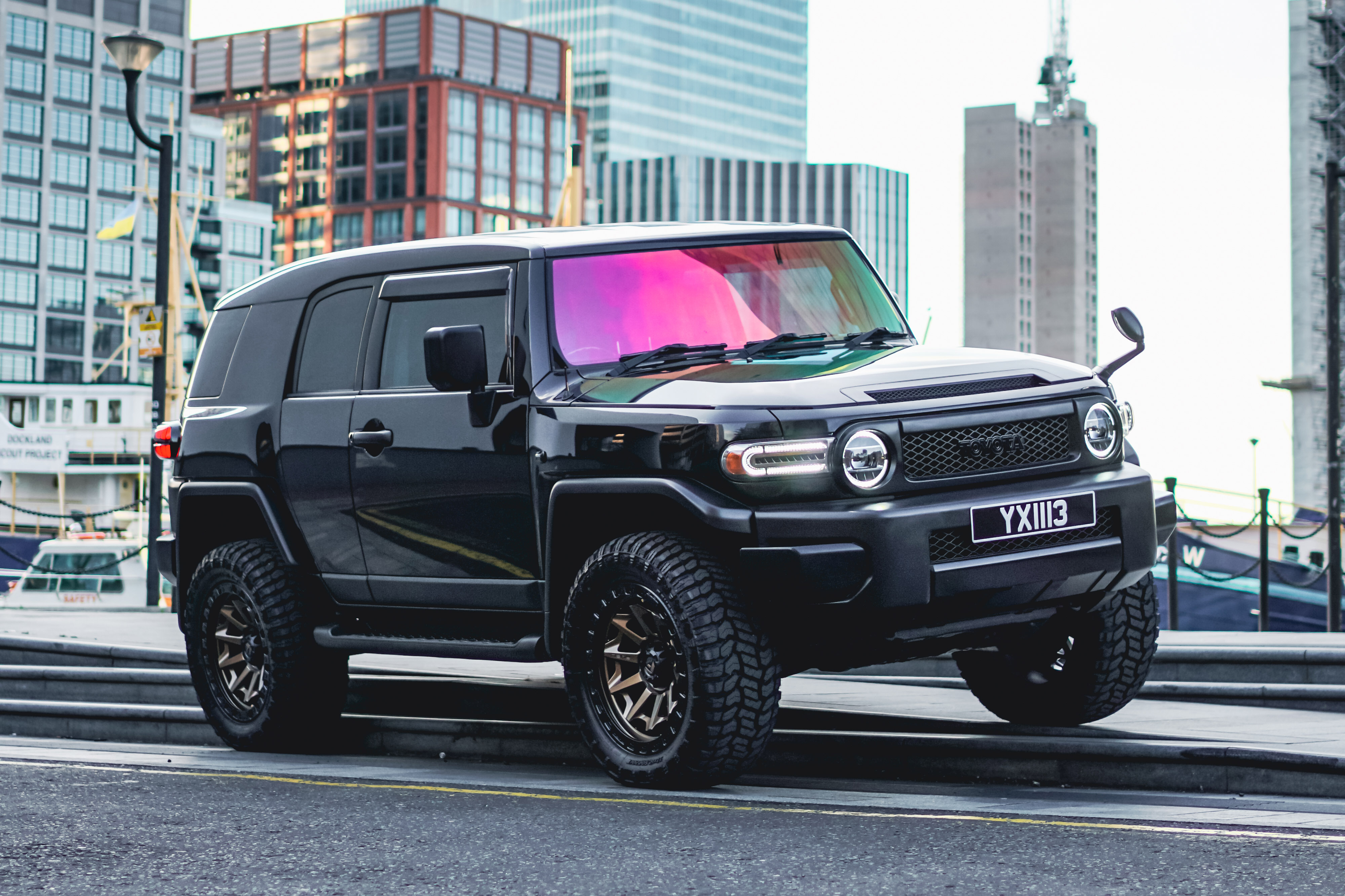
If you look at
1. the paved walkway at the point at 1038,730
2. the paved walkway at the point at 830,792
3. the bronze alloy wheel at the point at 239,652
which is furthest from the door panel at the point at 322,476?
the paved walkway at the point at 1038,730

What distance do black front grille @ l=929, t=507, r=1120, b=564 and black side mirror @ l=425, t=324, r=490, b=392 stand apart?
193cm

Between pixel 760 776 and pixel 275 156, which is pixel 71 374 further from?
pixel 760 776

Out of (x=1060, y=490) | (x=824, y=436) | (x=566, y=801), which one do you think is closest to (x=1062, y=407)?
(x=1060, y=490)

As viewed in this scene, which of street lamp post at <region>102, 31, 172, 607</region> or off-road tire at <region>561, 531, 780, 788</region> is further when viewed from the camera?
street lamp post at <region>102, 31, 172, 607</region>

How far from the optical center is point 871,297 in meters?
7.63

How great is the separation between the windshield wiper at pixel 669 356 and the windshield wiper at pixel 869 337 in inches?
21.8

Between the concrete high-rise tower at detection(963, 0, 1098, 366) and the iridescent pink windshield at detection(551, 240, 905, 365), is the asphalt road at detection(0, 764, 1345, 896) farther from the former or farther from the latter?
the concrete high-rise tower at detection(963, 0, 1098, 366)

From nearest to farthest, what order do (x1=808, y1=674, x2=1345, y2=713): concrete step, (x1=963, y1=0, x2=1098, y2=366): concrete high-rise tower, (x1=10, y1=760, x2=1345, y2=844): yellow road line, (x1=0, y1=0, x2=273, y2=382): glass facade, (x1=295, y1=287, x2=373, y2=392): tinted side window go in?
(x1=10, y1=760, x2=1345, y2=844): yellow road line → (x1=295, y1=287, x2=373, y2=392): tinted side window → (x1=808, y1=674, x2=1345, y2=713): concrete step → (x1=0, y1=0, x2=273, y2=382): glass facade → (x1=963, y1=0, x2=1098, y2=366): concrete high-rise tower

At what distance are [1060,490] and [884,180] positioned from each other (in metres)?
168

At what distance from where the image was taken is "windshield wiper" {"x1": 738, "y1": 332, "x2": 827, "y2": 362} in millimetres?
6961

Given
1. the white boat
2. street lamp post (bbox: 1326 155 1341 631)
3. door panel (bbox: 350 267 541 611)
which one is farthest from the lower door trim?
the white boat

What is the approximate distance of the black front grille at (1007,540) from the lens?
6.02 meters

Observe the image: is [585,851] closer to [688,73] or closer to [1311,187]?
[1311,187]

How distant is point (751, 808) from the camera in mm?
5988
